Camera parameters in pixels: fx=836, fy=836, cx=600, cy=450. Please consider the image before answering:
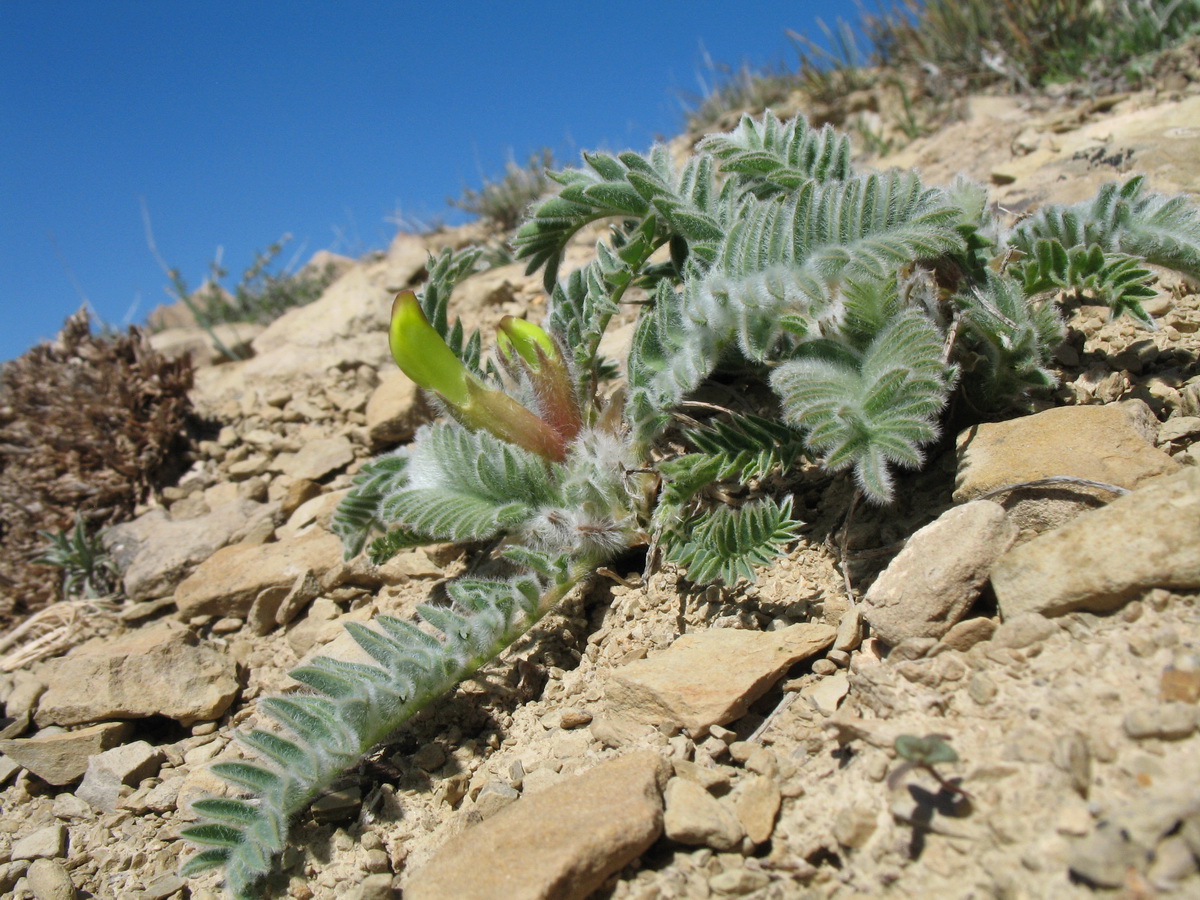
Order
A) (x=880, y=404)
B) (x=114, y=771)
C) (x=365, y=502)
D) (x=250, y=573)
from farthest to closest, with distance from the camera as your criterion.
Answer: (x=250, y=573)
(x=365, y=502)
(x=114, y=771)
(x=880, y=404)

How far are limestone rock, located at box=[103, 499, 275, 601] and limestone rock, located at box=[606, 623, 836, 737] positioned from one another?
216 cm

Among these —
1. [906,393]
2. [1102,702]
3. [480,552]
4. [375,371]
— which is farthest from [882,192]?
[375,371]

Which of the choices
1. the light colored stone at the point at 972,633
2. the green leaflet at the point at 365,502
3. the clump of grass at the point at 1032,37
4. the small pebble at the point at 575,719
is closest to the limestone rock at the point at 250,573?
the green leaflet at the point at 365,502

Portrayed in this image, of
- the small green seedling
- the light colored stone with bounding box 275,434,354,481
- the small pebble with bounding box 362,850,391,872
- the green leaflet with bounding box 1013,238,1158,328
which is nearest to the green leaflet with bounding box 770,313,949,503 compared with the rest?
the green leaflet with bounding box 1013,238,1158,328

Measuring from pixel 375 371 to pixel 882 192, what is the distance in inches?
118

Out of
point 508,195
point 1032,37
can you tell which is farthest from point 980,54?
point 508,195

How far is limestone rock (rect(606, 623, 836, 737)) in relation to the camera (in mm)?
1653

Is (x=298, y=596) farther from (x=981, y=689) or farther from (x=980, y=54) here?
(x=980, y=54)

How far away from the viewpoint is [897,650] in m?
1.57

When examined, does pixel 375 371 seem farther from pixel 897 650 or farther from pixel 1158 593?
pixel 1158 593

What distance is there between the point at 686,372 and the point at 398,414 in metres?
1.67

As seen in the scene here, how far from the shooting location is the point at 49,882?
188 cm

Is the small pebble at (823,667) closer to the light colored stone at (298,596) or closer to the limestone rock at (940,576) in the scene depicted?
the limestone rock at (940,576)

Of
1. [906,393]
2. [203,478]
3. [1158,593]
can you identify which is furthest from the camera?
[203,478]
